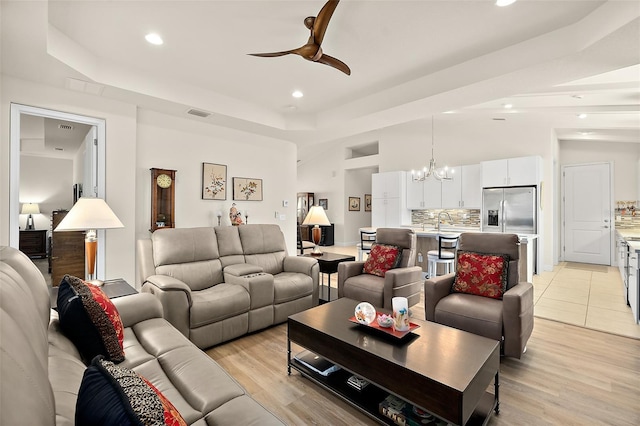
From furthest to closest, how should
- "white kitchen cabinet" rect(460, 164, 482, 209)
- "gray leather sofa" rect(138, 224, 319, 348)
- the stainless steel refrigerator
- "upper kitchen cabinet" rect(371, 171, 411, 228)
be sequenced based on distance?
1. "upper kitchen cabinet" rect(371, 171, 411, 228)
2. "white kitchen cabinet" rect(460, 164, 482, 209)
3. the stainless steel refrigerator
4. "gray leather sofa" rect(138, 224, 319, 348)

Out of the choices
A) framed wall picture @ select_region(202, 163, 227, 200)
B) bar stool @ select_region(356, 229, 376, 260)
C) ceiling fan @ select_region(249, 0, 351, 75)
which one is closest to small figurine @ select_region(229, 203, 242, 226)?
framed wall picture @ select_region(202, 163, 227, 200)

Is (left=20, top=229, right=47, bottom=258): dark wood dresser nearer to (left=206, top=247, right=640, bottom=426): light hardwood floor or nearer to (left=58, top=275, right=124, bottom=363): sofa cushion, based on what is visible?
(left=206, top=247, right=640, bottom=426): light hardwood floor

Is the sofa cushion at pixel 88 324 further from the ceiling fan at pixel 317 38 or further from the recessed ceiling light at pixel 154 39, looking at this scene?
the recessed ceiling light at pixel 154 39

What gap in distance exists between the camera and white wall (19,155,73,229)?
282 inches

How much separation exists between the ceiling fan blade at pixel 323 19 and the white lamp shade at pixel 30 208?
8.19m

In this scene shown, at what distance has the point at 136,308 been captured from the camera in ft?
7.14

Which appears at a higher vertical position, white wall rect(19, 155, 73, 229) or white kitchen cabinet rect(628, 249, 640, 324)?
white wall rect(19, 155, 73, 229)

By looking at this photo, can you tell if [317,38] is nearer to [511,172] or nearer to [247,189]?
[247,189]

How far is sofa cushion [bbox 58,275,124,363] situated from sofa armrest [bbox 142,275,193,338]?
945 mm

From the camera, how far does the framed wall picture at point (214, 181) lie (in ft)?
15.5

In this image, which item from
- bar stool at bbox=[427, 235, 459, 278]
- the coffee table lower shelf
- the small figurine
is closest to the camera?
the coffee table lower shelf

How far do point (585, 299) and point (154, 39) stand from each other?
623 cm

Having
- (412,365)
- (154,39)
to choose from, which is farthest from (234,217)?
(412,365)

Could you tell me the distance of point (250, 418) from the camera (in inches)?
47.2
